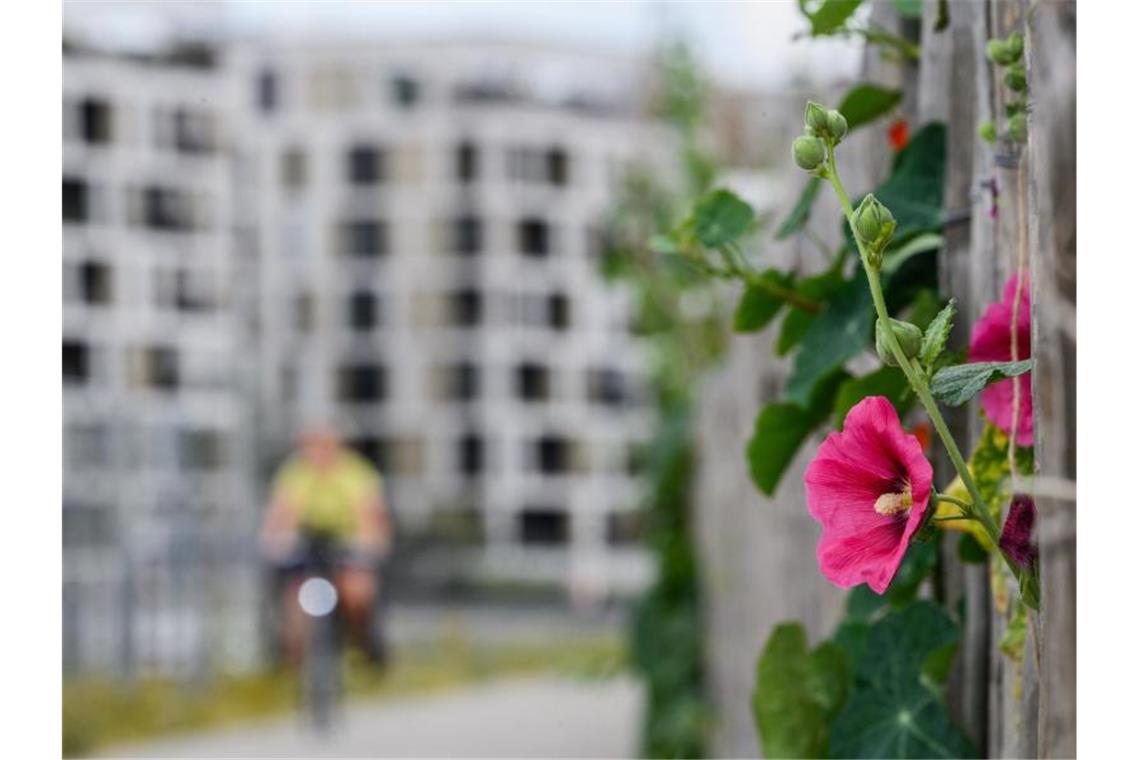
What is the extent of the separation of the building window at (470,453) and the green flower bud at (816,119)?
32645 mm

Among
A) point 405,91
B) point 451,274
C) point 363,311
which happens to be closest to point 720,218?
point 451,274

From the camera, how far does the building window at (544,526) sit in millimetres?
31562

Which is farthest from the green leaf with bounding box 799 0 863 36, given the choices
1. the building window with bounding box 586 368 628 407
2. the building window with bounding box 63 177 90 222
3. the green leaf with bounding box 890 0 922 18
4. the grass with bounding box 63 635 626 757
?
the building window with bounding box 586 368 628 407

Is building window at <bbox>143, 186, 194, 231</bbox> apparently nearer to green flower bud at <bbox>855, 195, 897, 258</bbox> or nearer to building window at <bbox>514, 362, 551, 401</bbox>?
building window at <bbox>514, 362, 551, 401</bbox>

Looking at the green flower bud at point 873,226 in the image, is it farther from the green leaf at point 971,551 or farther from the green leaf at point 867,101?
the green leaf at point 867,101

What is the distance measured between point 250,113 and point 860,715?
30.1 metres

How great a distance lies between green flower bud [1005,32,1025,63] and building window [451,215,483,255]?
32.2 metres

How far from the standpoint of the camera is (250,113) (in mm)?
30078

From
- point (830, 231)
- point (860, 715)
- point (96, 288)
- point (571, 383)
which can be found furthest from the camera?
point (571, 383)

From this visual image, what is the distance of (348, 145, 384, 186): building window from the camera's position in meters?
33.8

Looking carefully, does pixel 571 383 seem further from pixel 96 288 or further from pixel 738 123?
pixel 738 123

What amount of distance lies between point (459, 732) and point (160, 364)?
23425 mm
